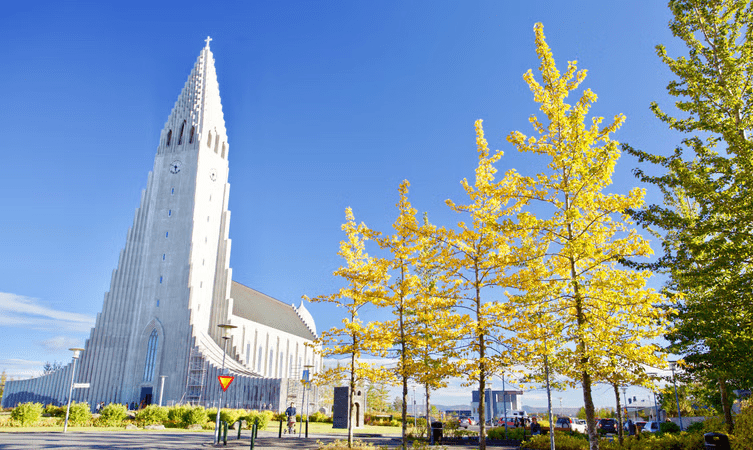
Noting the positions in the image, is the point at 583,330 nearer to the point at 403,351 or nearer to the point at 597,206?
the point at 597,206

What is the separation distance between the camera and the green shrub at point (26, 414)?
26138 mm

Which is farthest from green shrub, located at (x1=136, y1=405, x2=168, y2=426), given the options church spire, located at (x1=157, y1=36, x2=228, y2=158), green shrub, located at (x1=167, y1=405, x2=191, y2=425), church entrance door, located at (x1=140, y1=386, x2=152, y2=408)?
church spire, located at (x1=157, y1=36, x2=228, y2=158)

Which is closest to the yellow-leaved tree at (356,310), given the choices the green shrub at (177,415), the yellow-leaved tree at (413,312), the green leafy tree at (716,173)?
the yellow-leaved tree at (413,312)

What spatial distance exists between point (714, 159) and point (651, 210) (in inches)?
111

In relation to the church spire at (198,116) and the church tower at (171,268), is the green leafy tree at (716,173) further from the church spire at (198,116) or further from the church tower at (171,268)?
the church spire at (198,116)

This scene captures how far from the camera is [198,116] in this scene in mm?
67250

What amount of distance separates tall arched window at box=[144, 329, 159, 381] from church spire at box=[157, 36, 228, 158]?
25046 mm

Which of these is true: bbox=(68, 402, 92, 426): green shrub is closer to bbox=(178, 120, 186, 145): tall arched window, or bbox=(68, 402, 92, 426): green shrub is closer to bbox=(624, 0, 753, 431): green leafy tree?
bbox=(624, 0, 753, 431): green leafy tree

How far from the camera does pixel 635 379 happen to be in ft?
40.1

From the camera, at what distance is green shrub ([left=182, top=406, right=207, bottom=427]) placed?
32.1m

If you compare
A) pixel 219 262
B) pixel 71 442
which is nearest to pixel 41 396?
pixel 219 262

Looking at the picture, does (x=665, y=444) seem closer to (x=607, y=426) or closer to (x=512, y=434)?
(x=512, y=434)

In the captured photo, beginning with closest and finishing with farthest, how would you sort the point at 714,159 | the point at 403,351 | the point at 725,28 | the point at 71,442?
the point at 714,159
the point at 725,28
the point at 403,351
the point at 71,442

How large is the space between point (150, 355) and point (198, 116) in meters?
32.4
